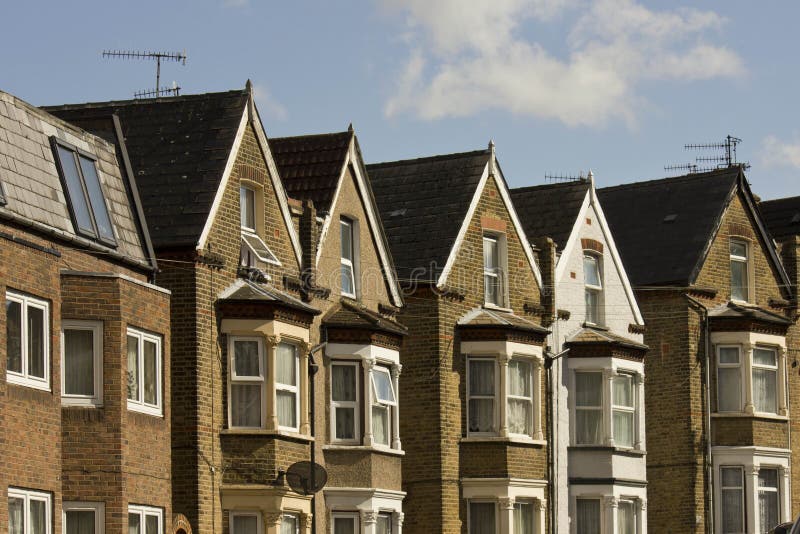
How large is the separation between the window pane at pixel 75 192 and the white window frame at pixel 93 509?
187 inches

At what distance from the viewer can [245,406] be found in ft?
122

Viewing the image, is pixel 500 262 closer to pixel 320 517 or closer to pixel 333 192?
pixel 333 192

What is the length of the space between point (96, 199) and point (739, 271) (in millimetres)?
24221

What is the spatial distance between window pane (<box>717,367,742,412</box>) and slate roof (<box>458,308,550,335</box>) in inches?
323

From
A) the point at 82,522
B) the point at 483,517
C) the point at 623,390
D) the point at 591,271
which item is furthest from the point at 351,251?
the point at 82,522

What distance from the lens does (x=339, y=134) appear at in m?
42.4

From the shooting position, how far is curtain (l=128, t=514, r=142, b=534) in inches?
1288

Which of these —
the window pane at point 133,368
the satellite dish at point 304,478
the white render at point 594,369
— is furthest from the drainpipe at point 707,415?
→ the window pane at point 133,368

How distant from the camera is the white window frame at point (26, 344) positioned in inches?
1175

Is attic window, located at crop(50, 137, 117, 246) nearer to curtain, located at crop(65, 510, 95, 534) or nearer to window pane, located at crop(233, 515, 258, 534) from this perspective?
curtain, located at crop(65, 510, 95, 534)

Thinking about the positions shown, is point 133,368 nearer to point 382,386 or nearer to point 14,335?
point 14,335

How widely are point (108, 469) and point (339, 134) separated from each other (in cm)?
1266

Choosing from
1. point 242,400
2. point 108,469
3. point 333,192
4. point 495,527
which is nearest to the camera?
point 108,469

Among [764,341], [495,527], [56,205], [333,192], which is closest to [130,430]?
[56,205]
